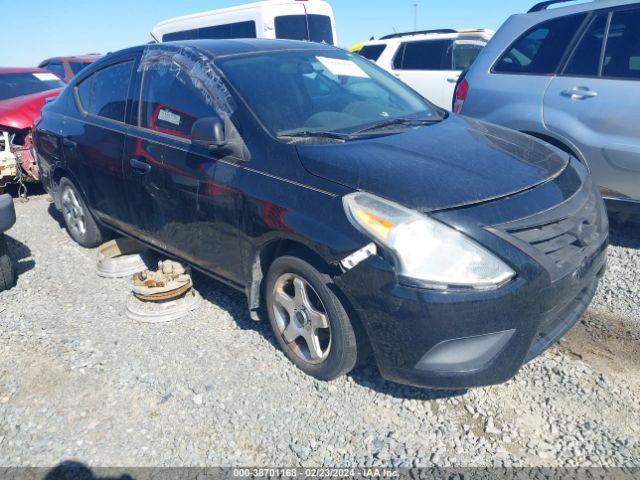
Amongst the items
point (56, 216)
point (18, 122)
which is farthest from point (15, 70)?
point (56, 216)

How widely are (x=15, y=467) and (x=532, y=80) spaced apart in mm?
4450

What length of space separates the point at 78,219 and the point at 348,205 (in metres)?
3.34

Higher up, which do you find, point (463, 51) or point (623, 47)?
point (623, 47)

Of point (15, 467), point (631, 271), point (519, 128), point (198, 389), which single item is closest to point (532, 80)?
point (519, 128)

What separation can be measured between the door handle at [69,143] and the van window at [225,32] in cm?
628

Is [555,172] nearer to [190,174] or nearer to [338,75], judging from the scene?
[338,75]

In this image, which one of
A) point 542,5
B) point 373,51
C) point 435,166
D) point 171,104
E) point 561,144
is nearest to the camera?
point 435,166

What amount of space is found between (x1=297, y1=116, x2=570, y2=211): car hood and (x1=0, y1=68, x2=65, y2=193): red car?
4506 millimetres

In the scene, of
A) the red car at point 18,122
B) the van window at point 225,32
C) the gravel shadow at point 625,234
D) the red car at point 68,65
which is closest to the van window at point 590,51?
the gravel shadow at point 625,234

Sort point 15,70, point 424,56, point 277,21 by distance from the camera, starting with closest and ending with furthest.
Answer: point 15,70 < point 424,56 < point 277,21

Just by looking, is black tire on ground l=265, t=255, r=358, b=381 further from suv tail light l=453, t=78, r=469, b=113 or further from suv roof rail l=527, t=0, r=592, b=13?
suv roof rail l=527, t=0, r=592, b=13

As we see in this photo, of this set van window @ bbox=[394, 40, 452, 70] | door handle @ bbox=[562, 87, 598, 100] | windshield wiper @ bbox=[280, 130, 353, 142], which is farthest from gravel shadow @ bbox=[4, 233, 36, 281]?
van window @ bbox=[394, 40, 452, 70]

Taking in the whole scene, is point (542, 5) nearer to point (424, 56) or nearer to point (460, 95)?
point (460, 95)

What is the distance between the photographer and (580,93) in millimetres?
4125
